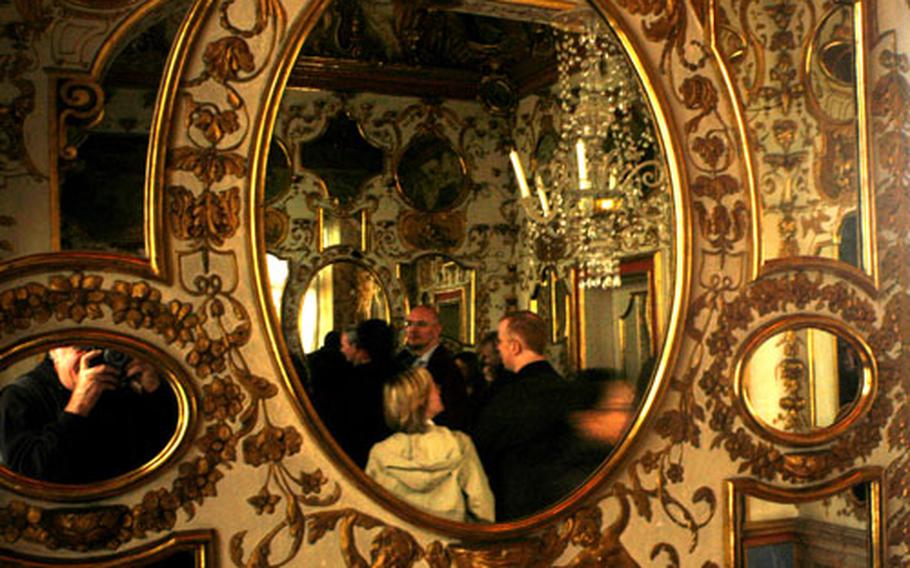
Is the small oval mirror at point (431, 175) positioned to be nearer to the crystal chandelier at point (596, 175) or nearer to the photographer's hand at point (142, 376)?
the crystal chandelier at point (596, 175)

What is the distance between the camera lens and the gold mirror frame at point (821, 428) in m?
3.20

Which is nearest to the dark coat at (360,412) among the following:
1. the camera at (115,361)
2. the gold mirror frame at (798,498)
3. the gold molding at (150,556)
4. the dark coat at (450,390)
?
the dark coat at (450,390)

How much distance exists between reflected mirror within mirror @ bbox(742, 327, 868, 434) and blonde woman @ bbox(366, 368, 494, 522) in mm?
902

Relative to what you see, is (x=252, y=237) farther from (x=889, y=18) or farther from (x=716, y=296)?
(x=889, y=18)

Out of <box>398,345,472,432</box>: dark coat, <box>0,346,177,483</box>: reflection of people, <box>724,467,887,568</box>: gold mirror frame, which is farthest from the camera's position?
<box>724,467,887,568</box>: gold mirror frame

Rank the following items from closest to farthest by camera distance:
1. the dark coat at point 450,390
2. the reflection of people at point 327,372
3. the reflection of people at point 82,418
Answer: the reflection of people at point 82,418 → the reflection of people at point 327,372 → the dark coat at point 450,390

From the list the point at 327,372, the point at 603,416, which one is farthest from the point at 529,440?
the point at 327,372

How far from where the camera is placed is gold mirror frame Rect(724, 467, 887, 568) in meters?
3.16

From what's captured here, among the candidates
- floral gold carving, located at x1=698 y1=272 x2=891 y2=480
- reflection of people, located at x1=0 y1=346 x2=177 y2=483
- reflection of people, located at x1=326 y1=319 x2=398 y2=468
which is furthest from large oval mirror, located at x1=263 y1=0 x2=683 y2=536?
reflection of people, located at x1=0 y1=346 x2=177 y2=483

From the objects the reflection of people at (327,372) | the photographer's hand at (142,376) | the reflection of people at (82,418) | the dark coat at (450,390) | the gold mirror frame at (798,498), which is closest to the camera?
the reflection of people at (82,418)

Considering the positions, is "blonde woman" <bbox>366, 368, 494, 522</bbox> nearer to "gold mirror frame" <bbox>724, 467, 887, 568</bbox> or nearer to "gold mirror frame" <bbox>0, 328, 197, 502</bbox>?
"gold mirror frame" <bbox>0, 328, 197, 502</bbox>

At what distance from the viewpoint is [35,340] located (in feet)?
7.75

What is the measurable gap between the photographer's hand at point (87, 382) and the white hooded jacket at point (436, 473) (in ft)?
2.07

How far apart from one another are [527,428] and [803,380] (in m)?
0.93
